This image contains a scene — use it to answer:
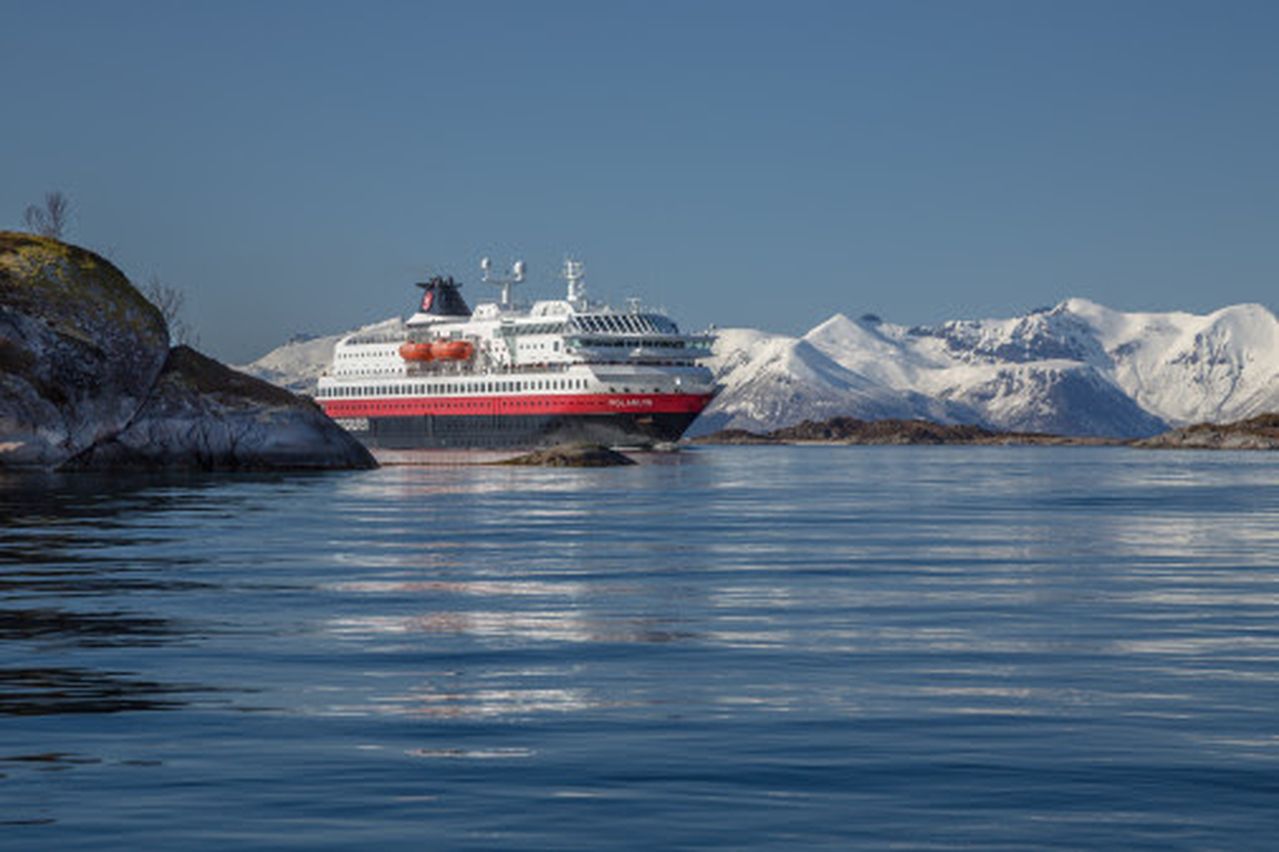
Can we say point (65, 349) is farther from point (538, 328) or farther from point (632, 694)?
point (538, 328)

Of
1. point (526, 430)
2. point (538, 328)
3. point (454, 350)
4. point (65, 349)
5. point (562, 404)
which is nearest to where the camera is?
point (65, 349)

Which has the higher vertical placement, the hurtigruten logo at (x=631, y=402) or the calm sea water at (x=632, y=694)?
the hurtigruten logo at (x=631, y=402)

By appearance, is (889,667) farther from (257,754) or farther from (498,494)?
(498,494)

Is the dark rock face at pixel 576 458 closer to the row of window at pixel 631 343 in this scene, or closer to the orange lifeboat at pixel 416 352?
the row of window at pixel 631 343

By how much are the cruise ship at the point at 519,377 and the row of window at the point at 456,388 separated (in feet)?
0.41

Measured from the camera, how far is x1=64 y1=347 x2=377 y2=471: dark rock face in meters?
89.0

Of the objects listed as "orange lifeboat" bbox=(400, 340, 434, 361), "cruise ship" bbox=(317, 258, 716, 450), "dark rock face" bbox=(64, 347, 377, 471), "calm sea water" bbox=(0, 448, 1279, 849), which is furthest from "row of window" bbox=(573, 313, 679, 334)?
"calm sea water" bbox=(0, 448, 1279, 849)

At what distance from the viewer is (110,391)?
8706 centimetres

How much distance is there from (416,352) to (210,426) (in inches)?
3759

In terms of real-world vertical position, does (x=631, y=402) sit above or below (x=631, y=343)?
below

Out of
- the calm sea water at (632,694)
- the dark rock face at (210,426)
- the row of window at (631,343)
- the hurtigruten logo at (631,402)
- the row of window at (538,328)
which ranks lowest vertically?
the calm sea water at (632,694)

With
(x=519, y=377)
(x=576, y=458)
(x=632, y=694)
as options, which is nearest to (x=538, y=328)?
(x=519, y=377)

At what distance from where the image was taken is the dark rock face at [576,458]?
108m

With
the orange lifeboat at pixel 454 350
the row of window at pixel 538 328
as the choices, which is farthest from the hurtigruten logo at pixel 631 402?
the orange lifeboat at pixel 454 350
